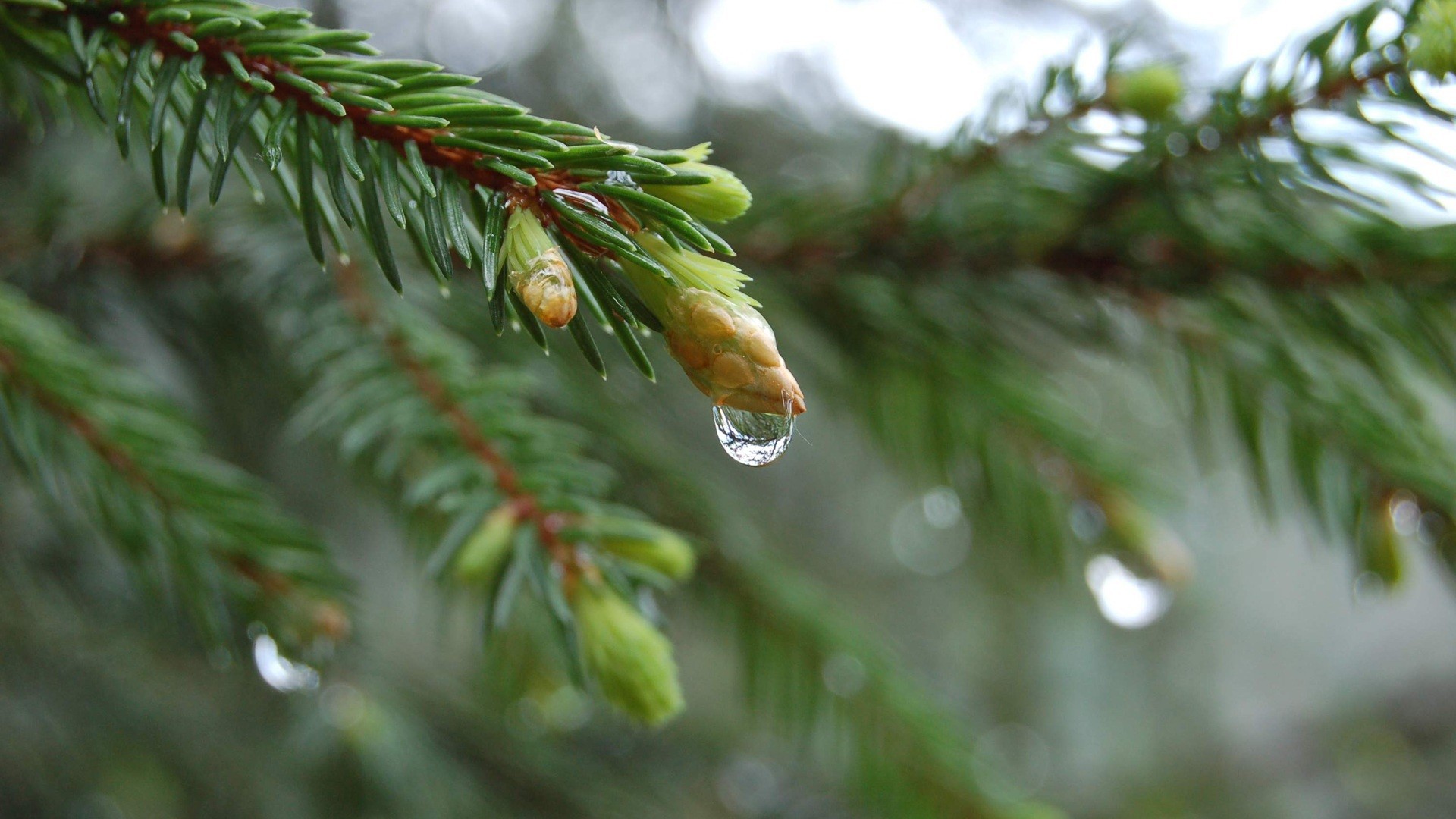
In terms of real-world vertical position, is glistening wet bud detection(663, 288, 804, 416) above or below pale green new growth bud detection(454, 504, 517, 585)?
above

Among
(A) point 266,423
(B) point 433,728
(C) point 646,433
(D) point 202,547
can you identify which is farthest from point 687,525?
(A) point 266,423

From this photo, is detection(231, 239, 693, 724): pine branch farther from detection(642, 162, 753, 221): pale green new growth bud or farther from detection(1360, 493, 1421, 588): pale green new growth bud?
detection(1360, 493, 1421, 588): pale green new growth bud

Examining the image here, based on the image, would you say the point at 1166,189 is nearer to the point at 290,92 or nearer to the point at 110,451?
the point at 290,92

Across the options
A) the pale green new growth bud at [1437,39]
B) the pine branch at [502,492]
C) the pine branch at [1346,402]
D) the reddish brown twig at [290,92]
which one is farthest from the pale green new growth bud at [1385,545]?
the reddish brown twig at [290,92]

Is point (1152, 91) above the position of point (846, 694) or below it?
above

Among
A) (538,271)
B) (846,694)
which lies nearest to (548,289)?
(538,271)

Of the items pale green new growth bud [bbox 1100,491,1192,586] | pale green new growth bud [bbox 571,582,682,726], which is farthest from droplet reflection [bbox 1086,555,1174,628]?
pale green new growth bud [bbox 571,582,682,726]

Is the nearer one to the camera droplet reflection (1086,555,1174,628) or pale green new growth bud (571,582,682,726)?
pale green new growth bud (571,582,682,726)
